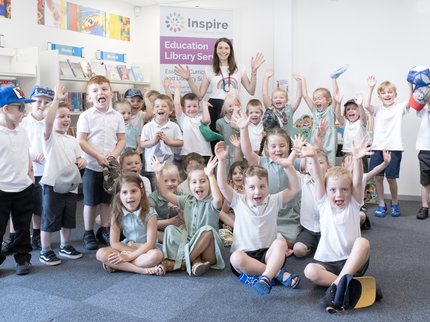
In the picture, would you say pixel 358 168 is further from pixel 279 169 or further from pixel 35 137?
pixel 35 137

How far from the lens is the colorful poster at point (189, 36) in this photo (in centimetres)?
512

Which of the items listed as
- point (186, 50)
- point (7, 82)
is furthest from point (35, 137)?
point (186, 50)

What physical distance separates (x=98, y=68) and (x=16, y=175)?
3.28 m

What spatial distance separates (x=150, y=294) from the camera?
2.35 meters

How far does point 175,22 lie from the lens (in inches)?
202

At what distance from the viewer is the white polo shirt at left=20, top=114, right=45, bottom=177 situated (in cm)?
316

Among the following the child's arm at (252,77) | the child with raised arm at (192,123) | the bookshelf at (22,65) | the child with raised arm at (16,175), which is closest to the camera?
the child with raised arm at (16,175)

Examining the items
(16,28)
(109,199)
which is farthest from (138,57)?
(109,199)

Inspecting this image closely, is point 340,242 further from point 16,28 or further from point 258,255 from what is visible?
point 16,28

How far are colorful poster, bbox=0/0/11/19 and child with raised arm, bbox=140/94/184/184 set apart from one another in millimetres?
2442

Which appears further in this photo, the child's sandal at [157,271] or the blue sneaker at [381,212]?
the blue sneaker at [381,212]

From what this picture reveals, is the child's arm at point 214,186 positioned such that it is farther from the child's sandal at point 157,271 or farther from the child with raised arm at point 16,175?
the child with raised arm at point 16,175

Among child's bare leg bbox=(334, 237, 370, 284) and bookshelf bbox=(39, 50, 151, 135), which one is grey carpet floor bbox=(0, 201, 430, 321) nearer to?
child's bare leg bbox=(334, 237, 370, 284)

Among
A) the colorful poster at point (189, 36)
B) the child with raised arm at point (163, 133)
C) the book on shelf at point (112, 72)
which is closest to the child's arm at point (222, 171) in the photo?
the child with raised arm at point (163, 133)
